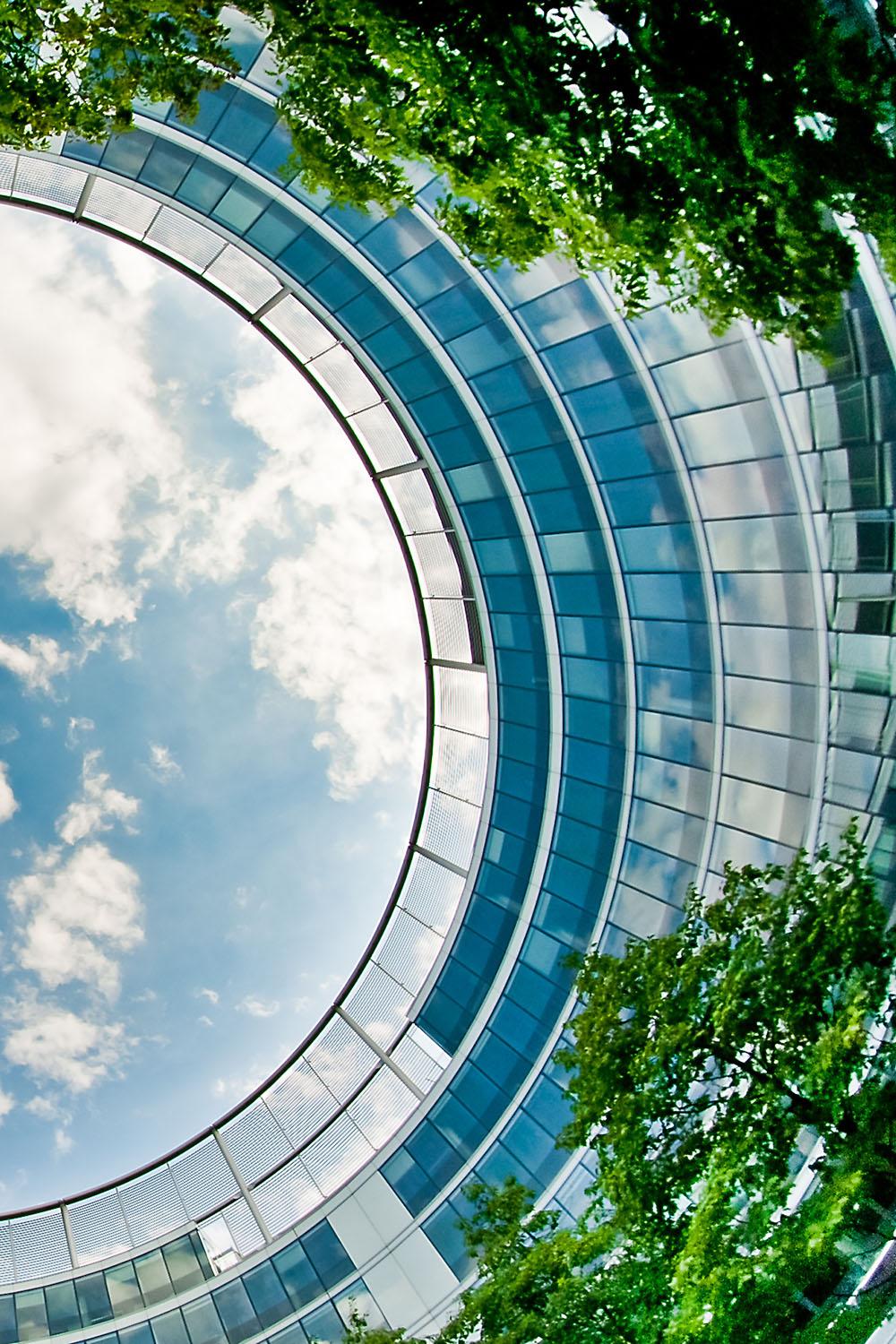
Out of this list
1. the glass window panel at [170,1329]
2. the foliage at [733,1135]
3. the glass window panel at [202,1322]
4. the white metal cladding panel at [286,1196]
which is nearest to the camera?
the foliage at [733,1135]

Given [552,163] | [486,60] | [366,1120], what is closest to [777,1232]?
[552,163]

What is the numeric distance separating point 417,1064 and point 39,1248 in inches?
648

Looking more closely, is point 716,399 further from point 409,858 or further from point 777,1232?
point 409,858

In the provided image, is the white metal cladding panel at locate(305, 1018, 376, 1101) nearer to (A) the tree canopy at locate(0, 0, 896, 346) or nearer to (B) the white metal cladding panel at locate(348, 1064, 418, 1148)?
(B) the white metal cladding panel at locate(348, 1064, 418, 1148)

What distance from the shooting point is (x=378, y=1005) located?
2850 centimetres

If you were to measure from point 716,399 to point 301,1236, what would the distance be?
29.1 meters

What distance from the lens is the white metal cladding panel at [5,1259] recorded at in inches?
1200

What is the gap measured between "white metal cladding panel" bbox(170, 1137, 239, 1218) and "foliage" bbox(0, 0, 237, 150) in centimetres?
3123

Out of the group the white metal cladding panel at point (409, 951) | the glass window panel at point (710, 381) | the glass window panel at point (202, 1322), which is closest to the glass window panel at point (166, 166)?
the glass window panel at point (710, 381)

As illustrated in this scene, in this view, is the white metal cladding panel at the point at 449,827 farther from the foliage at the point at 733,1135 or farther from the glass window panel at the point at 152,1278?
the glass window panel at the point at 152,1278

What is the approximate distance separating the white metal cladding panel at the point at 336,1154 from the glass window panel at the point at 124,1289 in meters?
7.91

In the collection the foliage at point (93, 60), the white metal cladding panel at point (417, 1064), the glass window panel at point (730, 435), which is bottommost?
the glass window panel at point (730, 435)

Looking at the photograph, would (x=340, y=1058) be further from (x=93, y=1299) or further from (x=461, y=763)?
(x=93, y=1299)

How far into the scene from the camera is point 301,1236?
28.2 metres
